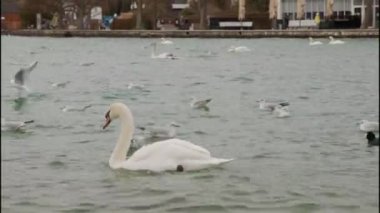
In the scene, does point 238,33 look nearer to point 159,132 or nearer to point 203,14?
point 203,14

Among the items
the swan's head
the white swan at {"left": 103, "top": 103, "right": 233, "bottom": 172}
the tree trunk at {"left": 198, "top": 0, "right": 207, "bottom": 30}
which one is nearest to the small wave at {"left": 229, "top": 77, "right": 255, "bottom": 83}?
the swan's head

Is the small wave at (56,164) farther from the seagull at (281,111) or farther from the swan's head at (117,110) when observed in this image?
the seagull at (281,111)

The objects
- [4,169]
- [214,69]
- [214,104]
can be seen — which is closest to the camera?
[4,169]

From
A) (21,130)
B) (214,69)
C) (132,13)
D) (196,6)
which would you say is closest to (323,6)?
(196,6)

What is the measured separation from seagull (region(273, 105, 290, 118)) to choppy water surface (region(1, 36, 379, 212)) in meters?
0.13

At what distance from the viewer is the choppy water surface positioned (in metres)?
8.11

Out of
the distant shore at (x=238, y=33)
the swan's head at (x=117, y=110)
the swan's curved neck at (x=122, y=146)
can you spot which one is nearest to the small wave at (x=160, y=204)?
the swan's curved neck at (x=122, y=146)

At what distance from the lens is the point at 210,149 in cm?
1150

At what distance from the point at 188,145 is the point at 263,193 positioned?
1454 millimetres

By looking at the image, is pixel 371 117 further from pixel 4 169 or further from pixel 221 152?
pixel 4 169

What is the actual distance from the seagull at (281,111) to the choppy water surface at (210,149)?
0.13m

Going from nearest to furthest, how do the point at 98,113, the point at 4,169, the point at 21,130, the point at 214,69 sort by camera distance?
the point at 4,169 → the point at 21,130 → the point at 98,113 → the point at 214,69

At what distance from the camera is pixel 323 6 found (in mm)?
91500

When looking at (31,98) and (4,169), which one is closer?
(4,169)
